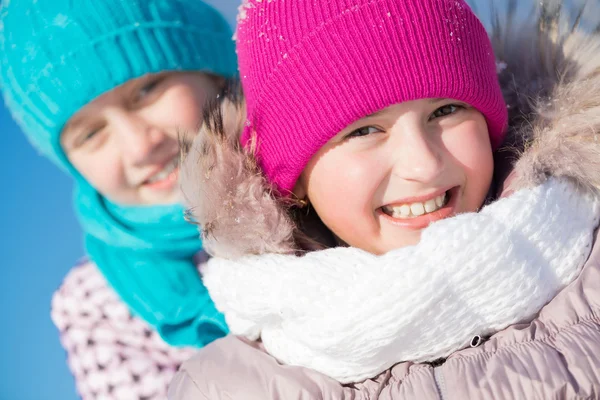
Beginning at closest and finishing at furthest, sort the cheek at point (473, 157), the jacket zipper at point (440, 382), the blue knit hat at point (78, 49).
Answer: the jacket zipper at point (440, 382) → the cheek at point (473, 157) → the blue knit hat at point (78, 49)

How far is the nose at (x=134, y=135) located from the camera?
1.51m

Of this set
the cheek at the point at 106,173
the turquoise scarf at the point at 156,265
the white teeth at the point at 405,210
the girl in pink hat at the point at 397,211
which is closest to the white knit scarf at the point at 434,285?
the girl in pink hat at the point at 397,211

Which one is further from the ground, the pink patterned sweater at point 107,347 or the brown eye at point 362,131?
the brown eye at point 362,131

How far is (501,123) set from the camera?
118cm

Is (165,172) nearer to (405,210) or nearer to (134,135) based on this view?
(134,135)

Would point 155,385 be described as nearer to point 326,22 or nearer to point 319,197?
point 319,197

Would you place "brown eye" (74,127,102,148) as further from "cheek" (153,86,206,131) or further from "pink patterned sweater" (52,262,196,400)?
"pink patterned sweater" (52,262,196,400)

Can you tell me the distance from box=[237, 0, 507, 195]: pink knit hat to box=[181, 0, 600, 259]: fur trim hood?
0.07 metres

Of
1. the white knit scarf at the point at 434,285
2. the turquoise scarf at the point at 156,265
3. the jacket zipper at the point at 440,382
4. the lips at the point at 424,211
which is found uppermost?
the lips at the point at 424,211

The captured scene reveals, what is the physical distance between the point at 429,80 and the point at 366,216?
26 cm

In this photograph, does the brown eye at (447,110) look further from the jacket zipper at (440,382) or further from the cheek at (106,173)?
the cheek at (106,173)

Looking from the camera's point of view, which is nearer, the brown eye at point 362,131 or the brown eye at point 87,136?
the brown eye at point 362,131

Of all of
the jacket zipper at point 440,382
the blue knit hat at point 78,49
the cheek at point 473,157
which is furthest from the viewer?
the blue knit hat at point 78,49

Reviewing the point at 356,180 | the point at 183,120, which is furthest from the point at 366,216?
the point at 183,120
